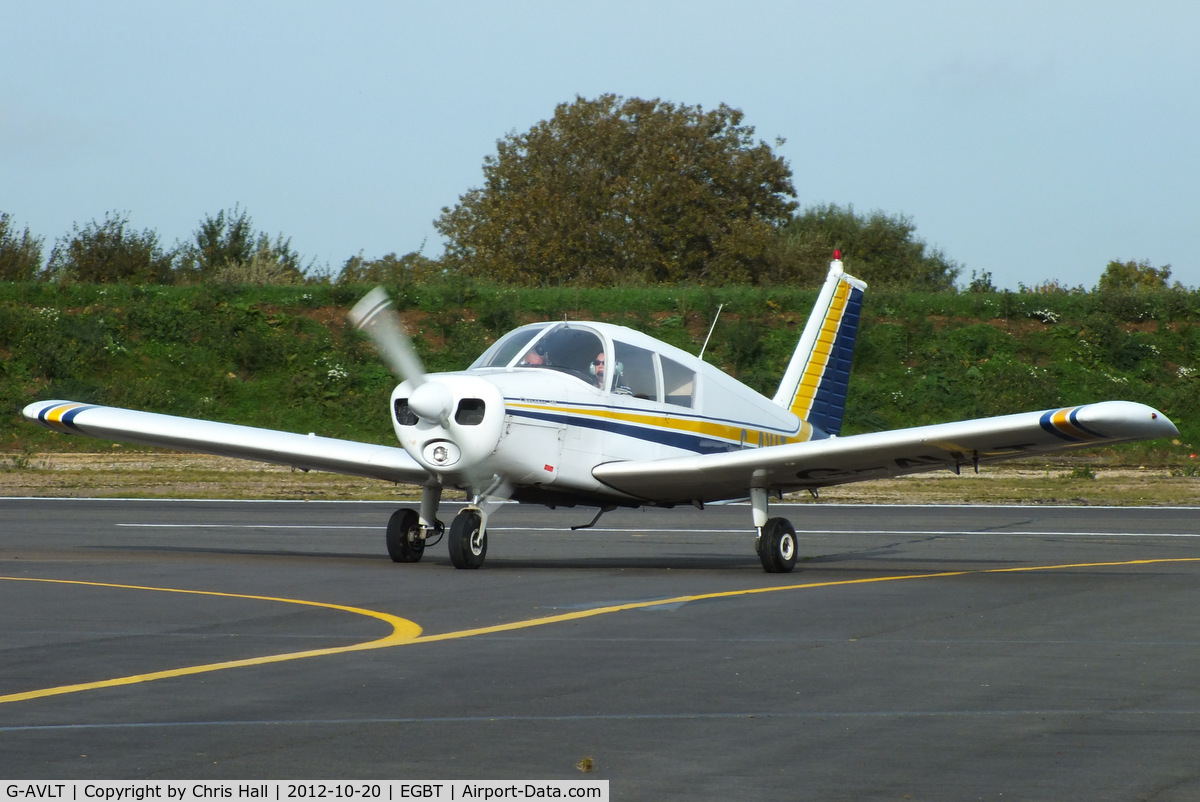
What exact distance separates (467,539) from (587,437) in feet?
5.12

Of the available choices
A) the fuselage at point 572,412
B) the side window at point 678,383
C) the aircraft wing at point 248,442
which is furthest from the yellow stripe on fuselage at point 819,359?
the aircraft wing at point 248,442

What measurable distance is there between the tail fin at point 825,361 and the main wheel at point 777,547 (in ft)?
12.2

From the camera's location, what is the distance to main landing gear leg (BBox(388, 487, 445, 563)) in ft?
46.0

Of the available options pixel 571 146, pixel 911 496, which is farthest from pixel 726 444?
pixel 571 146

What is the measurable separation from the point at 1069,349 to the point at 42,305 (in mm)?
31922

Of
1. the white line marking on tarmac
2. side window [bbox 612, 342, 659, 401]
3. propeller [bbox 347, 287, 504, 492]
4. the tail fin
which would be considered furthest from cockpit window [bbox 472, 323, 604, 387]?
the white line marking on tarmac

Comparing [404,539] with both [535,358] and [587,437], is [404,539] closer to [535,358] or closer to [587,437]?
[587,437]

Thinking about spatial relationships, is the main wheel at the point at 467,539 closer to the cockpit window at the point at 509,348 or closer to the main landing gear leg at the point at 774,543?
the cockpit window at the point at 509,348

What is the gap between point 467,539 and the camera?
12961mm

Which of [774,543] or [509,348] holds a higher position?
[509,348]

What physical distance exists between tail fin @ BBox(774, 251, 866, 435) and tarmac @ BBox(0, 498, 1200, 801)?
2716mm

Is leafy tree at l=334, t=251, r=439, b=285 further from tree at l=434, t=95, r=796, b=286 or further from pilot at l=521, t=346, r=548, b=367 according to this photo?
pilot at l=521, t=346, r=548, b=367

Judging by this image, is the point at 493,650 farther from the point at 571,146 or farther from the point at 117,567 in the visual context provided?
the point at 571,146

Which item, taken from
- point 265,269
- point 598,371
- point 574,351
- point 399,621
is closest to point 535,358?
point 574,351
